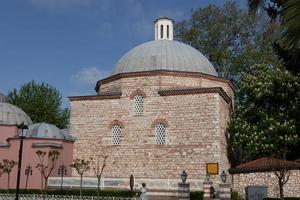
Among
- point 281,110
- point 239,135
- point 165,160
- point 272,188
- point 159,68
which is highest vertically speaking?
point 159,68

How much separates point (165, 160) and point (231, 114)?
555 cm

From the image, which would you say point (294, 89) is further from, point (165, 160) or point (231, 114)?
point (165, 160)

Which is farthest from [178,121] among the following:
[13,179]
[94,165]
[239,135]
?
[13,179]

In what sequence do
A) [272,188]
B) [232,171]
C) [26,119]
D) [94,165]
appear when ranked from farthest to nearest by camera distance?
[26,119], [94,165], [232,171], [272,188]

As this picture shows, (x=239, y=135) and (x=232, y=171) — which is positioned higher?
(x=239, y=135)

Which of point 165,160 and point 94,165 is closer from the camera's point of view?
point 165,160

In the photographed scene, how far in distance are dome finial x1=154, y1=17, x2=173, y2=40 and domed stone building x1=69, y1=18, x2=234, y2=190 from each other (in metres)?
1.79

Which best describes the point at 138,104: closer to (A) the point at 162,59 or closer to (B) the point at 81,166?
(A) the point at 162,59

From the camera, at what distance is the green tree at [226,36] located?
30.1 metres

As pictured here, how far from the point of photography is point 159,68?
23578 mm

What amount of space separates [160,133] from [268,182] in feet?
20.8

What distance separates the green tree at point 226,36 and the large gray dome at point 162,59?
5791 mm

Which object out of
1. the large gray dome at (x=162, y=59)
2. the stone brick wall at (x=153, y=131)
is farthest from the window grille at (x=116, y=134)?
the large gray dome at (x=162, y=59)

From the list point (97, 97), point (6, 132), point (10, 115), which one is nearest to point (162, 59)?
point (97, 97)
